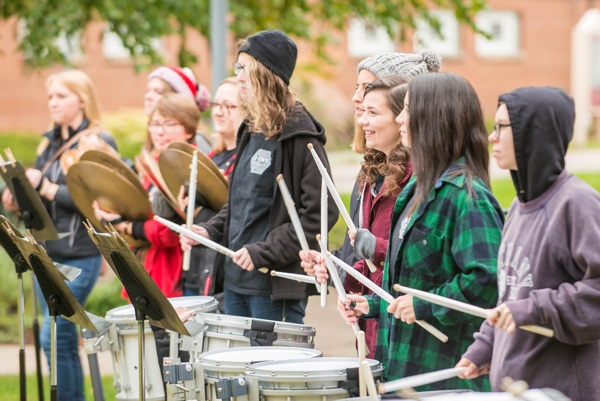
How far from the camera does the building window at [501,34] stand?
78.2 ft

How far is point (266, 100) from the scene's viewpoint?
3.61 metres

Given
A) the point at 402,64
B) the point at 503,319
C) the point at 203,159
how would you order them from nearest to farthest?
the point at 503,319
the point at 402,64
the point at 203,159

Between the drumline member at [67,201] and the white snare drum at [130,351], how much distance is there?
3.46ft

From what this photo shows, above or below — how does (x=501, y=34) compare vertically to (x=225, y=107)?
above

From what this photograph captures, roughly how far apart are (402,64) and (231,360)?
1.56m

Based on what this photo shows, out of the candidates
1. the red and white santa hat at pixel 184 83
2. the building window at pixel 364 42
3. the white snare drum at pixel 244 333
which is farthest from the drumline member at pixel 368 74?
the building window at pixel 364 42

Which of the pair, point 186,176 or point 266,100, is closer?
point 266,100

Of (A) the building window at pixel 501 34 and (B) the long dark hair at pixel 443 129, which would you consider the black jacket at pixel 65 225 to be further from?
(A) the building window at pixel 501 34

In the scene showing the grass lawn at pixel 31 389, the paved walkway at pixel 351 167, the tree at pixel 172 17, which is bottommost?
the grass lawn at pixel 31 389

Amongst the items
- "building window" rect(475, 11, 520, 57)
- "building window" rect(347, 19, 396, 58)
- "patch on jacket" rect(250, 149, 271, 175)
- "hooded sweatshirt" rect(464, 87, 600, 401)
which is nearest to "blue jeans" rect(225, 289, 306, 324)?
"patch on jacket" rect(250, 149, 271, 175)

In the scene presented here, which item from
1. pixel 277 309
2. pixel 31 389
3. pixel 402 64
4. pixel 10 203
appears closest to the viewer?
pixel 402 64

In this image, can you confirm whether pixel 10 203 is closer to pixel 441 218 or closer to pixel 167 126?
pixel 167 126

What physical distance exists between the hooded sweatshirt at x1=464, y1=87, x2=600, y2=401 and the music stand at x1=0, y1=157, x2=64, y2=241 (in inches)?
111

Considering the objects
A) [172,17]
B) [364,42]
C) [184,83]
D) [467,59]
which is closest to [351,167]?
[364,42]
